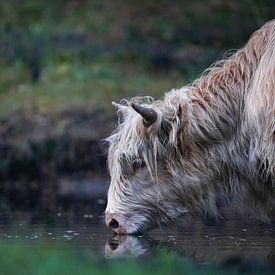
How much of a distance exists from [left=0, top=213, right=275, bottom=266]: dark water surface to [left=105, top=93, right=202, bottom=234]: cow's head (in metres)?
0.16

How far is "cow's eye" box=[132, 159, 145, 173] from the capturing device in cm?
830

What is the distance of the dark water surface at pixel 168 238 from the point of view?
771cm

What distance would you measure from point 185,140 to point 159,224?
0.67 meters

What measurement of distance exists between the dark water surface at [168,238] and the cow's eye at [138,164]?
19.0 inches

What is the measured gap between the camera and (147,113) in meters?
8.03

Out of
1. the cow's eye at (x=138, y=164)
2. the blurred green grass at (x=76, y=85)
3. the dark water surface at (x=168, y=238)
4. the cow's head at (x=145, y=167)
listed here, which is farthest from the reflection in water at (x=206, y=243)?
the blurred green grass at (x=76, y=85)

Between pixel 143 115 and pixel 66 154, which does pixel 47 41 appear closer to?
pixel 66 154

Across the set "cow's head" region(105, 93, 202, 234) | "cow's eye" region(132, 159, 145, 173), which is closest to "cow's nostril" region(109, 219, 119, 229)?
"cow's head" region(105, 93, 202, 234)

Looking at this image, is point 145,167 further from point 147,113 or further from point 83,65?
point 83,65

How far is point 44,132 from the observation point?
43.2ft

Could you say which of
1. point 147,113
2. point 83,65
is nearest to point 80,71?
point 83,65

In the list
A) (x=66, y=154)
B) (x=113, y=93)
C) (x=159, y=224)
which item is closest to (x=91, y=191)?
(x=66, y=154)

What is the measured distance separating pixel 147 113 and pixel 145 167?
0.46 metres

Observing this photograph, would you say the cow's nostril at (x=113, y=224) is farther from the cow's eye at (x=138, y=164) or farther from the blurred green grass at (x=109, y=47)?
the blurred green grass at (x=109, y=47)
